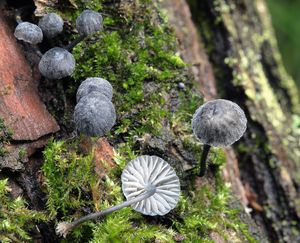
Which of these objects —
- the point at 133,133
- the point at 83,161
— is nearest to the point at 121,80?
the point at 133,133

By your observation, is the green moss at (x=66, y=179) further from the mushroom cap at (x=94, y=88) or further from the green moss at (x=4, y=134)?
the mushroom cap at (x=94, y=88)

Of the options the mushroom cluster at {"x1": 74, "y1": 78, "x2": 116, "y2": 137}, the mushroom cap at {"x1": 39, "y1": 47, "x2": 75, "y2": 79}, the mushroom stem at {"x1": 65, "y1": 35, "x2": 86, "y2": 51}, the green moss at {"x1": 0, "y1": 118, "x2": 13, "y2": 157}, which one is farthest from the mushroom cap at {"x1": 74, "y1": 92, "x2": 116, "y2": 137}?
the mushroom stem at {"x1": 65, "y1": 35, "x2": 86, "y2": 51}

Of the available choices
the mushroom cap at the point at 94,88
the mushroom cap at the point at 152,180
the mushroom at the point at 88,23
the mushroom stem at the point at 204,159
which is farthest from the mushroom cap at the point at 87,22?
the mushroom stem at the point at 204,159

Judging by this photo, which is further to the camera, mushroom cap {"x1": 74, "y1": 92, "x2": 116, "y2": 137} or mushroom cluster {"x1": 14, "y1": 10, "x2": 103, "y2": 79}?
mushroom cluster {"x1": 14, "y1": 10, "x2": 103, "y2": 79}

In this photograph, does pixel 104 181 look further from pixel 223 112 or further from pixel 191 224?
pixel 223 112

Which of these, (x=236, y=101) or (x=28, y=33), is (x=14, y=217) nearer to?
(x=28, y=33)

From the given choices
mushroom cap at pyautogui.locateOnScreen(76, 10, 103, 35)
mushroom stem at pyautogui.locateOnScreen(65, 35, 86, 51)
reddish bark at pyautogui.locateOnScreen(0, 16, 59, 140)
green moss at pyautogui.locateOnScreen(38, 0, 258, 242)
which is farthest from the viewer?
mushroom stem at pyautogui.locateOnScreen(65, 35, 86, 51)

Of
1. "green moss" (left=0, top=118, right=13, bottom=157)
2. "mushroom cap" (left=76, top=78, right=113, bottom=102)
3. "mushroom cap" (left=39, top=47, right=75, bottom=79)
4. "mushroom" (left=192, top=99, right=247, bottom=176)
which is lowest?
"green moss" (left=0, top=118, right=13, bottom=157)

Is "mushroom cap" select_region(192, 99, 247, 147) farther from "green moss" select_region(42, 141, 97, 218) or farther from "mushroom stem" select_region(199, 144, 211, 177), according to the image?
"green moss" select_region(42, 141, 97, 218)

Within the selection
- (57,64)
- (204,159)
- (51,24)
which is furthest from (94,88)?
(204,159)
